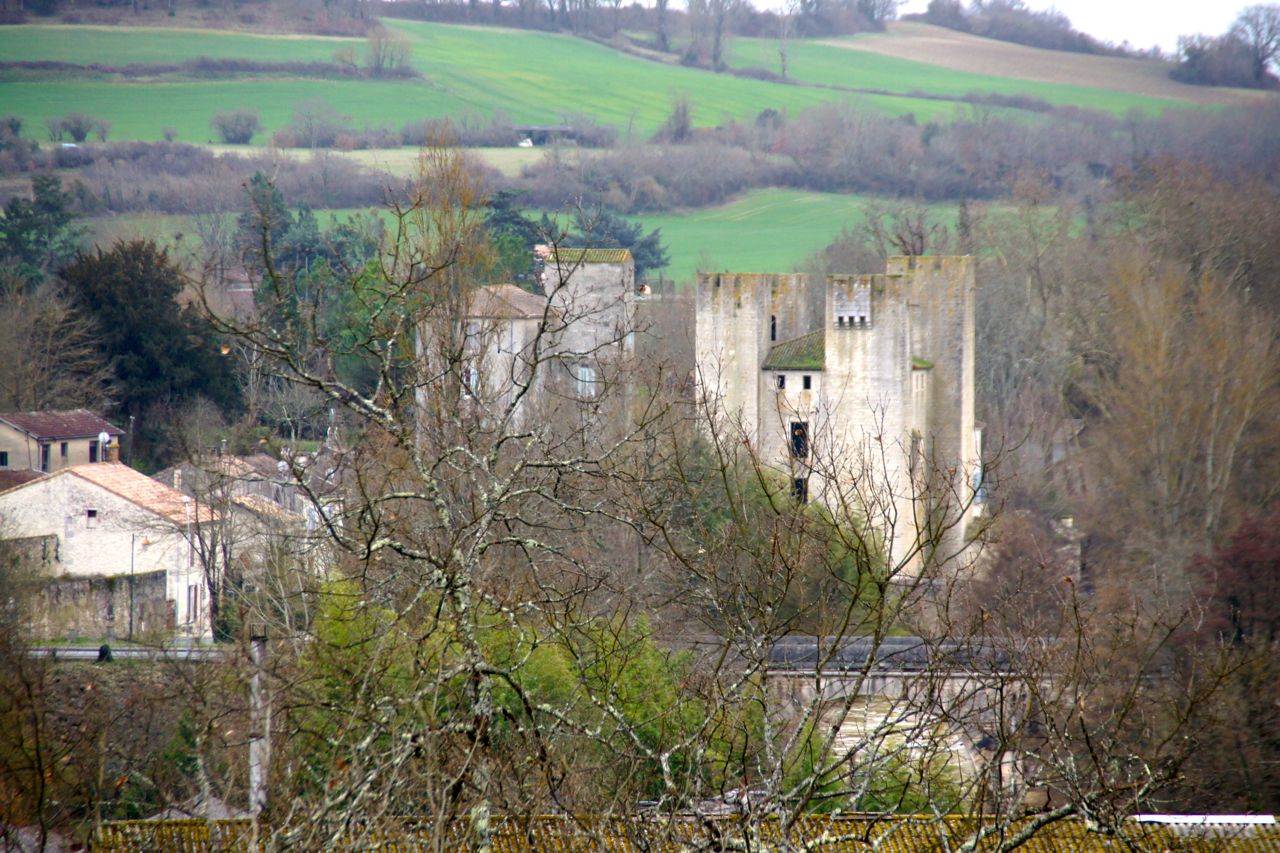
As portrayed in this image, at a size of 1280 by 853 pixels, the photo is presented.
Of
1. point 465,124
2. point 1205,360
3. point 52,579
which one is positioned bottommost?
point 52,579

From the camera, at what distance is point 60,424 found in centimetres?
3058

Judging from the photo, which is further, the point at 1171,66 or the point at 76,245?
the point at 1171,66

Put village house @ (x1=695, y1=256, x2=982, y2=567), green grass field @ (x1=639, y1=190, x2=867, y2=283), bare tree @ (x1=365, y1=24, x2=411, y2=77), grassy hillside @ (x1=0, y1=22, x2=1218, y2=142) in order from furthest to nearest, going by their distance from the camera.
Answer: bare tree @ (x1=365, y1=24, x2=411, y2=77)
grassy hillside @ (x1=0, y1=22, x2=1218, y2=142)
green grass field @ (x1=639, y1=190, x2=867, y2=283)
village house @ (x1=695, y1=256, x2=982, y2=567)

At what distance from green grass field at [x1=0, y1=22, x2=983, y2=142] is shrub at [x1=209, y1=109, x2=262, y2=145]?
0.58 metres

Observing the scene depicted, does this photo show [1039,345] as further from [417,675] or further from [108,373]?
[417,675]

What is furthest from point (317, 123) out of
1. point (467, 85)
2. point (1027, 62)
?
point (1027, 62)

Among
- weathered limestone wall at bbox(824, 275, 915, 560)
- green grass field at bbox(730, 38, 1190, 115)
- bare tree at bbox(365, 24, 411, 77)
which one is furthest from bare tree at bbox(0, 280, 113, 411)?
green grass field at bbox(730, 38, 1190, 115)

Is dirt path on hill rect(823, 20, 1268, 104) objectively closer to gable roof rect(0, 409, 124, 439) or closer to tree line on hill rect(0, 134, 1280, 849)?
tree line on hill rect(0, 134, 1280, 849)

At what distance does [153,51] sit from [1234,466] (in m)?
60.0

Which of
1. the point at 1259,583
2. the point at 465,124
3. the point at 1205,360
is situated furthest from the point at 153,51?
the point at 1259,583

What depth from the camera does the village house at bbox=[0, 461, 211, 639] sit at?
75.0 feet

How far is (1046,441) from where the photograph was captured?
3544 centimetres

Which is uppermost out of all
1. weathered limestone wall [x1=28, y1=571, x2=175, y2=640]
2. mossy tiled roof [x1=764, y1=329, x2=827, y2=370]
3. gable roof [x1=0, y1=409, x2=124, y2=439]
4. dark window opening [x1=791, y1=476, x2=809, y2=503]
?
dark window opening [x1=791, y1=476, x2=809, y2=503]

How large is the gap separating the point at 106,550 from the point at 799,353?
1147 cm
